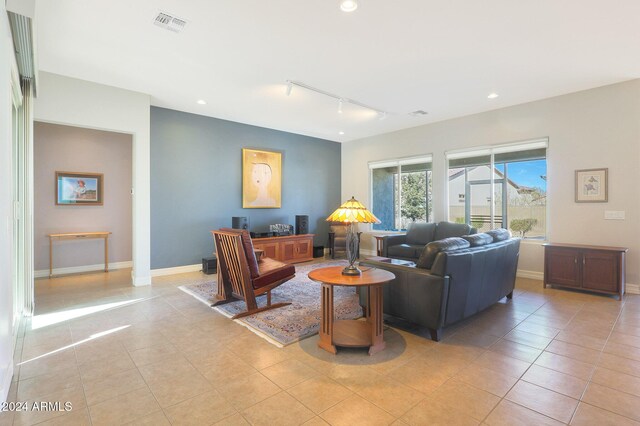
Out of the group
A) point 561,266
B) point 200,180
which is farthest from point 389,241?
point 200,180

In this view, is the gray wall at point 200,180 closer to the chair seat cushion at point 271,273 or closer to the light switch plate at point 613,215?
the chair seat cushion at point 271,273

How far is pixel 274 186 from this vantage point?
284 inches

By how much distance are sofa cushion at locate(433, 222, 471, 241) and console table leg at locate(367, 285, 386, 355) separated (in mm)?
3676

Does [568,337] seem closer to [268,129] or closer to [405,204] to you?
[405,204]

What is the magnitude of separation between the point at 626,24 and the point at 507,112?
2599mm

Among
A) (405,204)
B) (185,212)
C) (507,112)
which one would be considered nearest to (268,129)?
(185,212)

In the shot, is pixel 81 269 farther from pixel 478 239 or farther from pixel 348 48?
pixel 478 239

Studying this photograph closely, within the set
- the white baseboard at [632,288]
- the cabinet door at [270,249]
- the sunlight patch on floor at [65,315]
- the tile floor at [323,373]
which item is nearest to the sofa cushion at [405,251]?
the tile floor at [323,373]

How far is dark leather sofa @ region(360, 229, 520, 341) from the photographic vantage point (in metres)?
2.86

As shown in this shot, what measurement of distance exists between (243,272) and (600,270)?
16.0 ft

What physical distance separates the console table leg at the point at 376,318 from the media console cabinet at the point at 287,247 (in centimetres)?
387

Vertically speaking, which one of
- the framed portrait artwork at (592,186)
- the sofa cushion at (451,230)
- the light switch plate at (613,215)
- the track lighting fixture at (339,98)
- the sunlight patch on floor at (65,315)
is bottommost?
the sunlight patch on floor at (65,315)

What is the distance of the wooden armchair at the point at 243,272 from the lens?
356cm

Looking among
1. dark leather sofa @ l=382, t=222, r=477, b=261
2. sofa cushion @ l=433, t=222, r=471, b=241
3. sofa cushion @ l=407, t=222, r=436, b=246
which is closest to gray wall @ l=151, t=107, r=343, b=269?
dark leather sofa @ l=382, t=222, r=477, b=261
